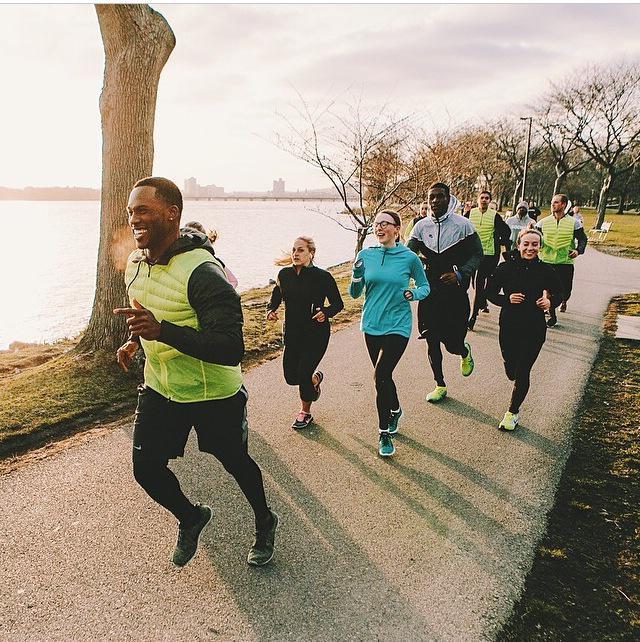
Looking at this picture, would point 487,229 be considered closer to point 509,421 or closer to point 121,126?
point 509,421

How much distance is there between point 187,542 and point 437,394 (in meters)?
3.28

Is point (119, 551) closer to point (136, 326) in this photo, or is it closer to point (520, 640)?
point (136, 326)

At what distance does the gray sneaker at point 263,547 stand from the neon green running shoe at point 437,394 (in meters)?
2.85

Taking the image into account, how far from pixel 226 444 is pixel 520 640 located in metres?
1.69

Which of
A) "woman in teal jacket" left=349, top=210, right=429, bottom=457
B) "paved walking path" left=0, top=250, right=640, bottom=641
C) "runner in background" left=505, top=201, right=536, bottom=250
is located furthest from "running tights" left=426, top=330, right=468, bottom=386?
"runner in background" left=505, top=201, right=536, bottom=250

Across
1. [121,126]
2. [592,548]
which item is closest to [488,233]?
[121,126]

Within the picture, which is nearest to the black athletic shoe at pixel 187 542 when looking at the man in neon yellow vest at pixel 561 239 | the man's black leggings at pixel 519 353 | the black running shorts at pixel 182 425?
the black running shorts at pixel 182 425

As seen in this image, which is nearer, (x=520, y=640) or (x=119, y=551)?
(x=520, y=640)

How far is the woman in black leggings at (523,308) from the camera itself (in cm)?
459

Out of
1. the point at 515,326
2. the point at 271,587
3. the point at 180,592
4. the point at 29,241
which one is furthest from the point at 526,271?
the point at 29,241

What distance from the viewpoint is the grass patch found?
2.52 metres

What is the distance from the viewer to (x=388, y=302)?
14.3ft

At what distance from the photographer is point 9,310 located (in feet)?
48.4

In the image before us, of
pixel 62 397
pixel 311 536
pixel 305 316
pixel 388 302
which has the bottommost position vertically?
pixel 62 397
